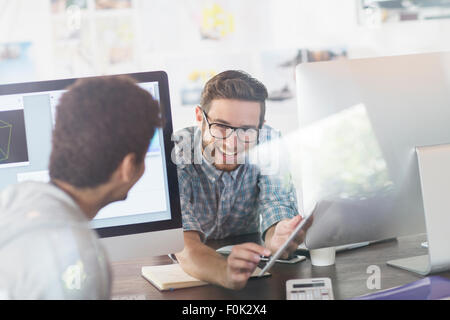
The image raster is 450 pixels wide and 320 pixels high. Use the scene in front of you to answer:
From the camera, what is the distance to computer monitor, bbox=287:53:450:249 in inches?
39.4

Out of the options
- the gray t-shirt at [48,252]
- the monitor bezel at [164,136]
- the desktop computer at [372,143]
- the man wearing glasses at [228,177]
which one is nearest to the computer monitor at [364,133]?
the desktop computer at [372,143]

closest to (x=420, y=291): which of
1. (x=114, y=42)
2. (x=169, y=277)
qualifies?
(x=169, y=277)

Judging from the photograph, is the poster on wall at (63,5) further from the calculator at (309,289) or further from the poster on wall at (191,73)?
the calculator at (309,289)

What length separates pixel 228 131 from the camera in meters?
1.33

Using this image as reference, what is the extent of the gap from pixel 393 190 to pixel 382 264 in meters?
0.17

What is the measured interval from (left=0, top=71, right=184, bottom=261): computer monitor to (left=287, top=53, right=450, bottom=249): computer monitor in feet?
0.84

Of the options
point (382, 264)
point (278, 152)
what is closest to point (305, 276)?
point (382, 264)

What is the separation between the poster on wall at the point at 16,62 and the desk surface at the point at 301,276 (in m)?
1.73

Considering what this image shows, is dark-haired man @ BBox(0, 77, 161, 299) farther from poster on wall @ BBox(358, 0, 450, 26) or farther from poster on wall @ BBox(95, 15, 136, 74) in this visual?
poster on wall @ BBox(358, 0, 450, 26)

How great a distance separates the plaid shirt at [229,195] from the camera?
4.37 ft

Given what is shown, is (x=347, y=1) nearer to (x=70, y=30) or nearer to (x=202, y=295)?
(x=70, y=30)

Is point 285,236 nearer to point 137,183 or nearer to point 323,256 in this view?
point 323,256

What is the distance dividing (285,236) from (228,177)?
1.58 ft

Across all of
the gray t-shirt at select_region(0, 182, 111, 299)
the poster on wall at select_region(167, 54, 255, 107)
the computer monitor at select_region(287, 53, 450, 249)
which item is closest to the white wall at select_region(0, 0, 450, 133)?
the poster on wall at select_region(167, 54, 255, 107)
